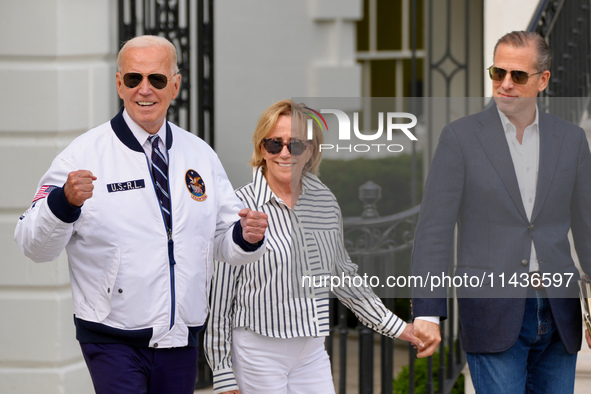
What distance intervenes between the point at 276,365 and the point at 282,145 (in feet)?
2.79

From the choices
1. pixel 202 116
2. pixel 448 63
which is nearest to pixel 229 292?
pixel 202 116

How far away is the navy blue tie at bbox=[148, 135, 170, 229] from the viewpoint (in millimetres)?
3705

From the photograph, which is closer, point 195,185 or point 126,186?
point 126,186

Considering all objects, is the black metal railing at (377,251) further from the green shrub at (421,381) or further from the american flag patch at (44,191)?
the american flag patch at (44,191)

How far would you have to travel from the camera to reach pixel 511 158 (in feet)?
12.5

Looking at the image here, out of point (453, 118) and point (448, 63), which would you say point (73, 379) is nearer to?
point (453, 118)

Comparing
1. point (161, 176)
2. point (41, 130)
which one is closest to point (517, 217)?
point (161, 176)

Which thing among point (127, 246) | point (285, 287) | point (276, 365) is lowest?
point (276, 365)

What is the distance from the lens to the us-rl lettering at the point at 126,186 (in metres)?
3.64

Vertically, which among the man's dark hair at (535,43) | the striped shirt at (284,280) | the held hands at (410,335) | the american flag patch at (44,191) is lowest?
the held hands at (410,335)

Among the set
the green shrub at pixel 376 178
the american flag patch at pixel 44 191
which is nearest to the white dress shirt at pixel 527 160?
the green shrub at pixel 376 178

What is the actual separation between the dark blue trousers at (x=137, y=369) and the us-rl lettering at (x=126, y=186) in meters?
→ 0.55

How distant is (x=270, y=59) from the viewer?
425 inches

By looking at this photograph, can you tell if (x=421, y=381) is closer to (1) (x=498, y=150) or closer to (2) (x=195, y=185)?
(1) (x=498, y=150)
